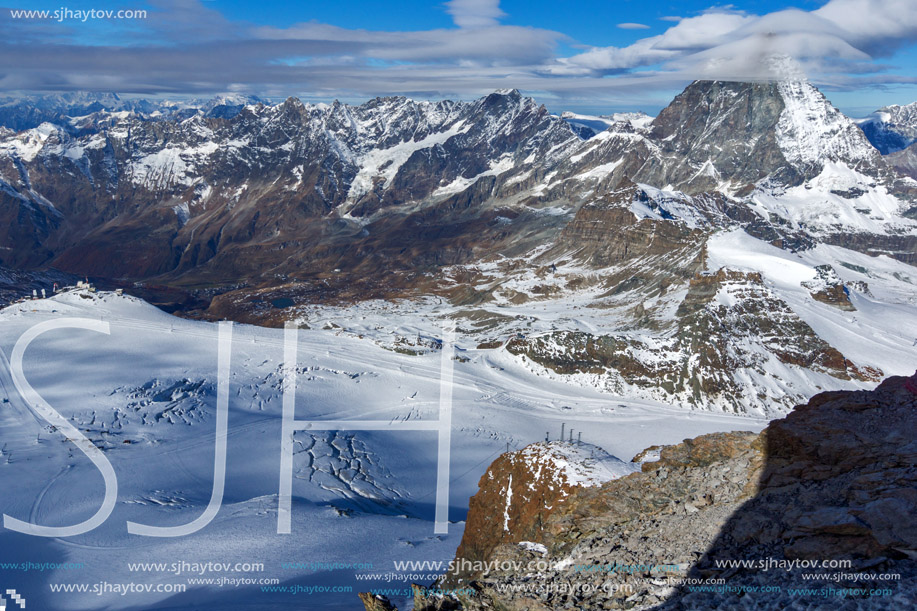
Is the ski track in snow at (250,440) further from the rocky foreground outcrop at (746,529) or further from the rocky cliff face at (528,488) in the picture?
the rocky foreground outcrop at (746,529)

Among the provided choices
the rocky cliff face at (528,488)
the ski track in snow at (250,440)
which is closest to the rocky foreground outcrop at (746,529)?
the rocky cliff face at (528,488)

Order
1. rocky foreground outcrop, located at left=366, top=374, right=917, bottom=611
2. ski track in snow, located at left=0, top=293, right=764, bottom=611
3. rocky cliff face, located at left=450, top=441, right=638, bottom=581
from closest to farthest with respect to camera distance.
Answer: rocky foreground outcrop, located at left=366, top=374, right=917, bottom=611
rocky cliff face, located at left=450, top=441, right=638, bottom=581
ski track in snow, located at left=0, top=293, right=764, bottom=611

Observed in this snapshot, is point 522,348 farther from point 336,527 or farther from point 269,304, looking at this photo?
point 269,304

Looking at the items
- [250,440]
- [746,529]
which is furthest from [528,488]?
[250,440]

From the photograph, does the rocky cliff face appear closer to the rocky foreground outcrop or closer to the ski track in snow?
the rocky foreground outcrop

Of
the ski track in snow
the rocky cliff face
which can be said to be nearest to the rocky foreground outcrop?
the rocky cliff face

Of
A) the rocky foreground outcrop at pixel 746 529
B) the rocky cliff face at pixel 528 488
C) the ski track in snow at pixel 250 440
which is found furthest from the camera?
the ski track in snow at pixel 250 440

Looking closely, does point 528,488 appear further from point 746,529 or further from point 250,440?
point 250,440

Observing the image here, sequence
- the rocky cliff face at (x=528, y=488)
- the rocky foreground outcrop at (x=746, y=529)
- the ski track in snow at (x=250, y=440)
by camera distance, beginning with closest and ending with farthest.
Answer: the rocky foreground outcrop at (x=746, y=529) → the rocky cliff face at (x=528, y=488) → the ski track in snow at (x=250, y=440)

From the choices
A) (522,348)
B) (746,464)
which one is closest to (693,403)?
(522,348)
